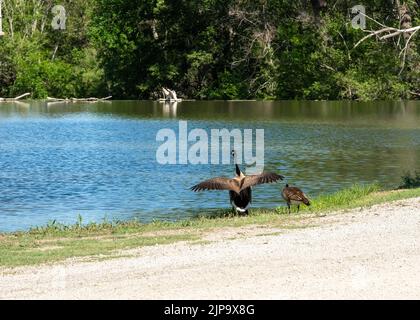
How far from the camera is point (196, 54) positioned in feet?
252

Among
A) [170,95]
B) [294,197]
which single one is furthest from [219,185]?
[170,95]

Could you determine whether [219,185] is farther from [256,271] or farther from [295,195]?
[256,271]

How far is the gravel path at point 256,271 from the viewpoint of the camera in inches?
368

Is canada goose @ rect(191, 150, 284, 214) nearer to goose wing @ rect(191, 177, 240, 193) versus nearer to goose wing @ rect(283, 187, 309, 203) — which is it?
goose wing @ rect(191, 177, 240, 193)

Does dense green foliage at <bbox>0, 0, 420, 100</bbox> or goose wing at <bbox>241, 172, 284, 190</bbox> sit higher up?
dense green foliage at <bbox>0, 0, 420, 100</bbox>

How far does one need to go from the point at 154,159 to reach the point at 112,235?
1721 cm

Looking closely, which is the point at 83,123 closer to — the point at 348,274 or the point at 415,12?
the point at 415,12

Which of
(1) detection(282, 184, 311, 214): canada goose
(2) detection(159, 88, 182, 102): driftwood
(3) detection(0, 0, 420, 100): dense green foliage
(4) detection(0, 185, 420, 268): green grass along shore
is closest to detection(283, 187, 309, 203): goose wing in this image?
(1) detection(282, 184, 311, 214): canada goose

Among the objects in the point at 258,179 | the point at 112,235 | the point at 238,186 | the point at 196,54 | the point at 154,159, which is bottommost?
the point at 154,159

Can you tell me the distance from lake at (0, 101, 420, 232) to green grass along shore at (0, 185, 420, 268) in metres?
2.76

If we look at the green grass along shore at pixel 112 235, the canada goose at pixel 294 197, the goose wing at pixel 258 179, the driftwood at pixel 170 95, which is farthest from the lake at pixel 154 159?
the driftwood at pixel 170 95

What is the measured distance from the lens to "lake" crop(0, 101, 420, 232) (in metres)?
21.6

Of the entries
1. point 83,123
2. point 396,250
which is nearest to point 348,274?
point 396,250

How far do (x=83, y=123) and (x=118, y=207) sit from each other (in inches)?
1148
